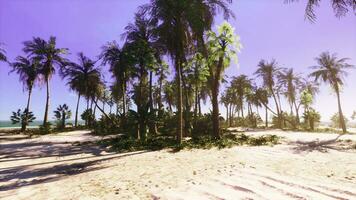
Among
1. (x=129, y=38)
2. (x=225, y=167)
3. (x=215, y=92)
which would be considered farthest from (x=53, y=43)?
(x=225, y=167)

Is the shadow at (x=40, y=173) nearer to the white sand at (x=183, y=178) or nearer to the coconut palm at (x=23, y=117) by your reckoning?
the white sand at (x=183, y=178)

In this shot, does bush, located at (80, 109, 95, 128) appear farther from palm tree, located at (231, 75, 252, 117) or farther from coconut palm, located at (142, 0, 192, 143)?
palm tree, located at (231, 75, 252, 117)

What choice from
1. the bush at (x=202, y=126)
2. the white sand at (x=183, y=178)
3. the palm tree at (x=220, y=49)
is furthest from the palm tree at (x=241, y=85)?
the white sand at (x=183, y=178)

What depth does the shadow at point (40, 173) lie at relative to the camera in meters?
6.79

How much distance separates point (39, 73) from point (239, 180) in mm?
30299

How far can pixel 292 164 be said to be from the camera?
7605 millimetres

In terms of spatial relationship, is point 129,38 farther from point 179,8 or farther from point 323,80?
point 323,80

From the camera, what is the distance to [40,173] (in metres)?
7.94

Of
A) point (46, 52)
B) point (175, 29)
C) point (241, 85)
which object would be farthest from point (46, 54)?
point (241, 85)

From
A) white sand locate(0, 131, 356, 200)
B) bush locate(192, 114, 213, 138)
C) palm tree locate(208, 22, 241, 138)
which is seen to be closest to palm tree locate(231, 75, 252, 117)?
bush locate(192, 114, 213, 138)

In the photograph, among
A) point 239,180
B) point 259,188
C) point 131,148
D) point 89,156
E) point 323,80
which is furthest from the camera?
point 323,80

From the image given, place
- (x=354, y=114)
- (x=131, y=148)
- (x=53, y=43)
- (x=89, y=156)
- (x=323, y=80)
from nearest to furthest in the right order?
(x=89, y=156), (x=131, y=148), (x=53, y=43), (x=323, y=80), (x=354, y=114)

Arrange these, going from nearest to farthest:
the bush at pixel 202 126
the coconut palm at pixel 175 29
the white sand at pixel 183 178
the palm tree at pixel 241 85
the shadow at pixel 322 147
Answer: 1. the white sand at pixel 183 178
2. the shadow at pixel 322 147
3. the coconut palm at pixel 175 29
4. the bush at pixel 202 126
5. the palm tree at pixel 241 85

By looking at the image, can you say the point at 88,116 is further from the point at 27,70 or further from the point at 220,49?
the point at 220,49
